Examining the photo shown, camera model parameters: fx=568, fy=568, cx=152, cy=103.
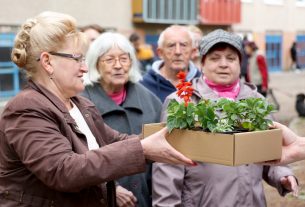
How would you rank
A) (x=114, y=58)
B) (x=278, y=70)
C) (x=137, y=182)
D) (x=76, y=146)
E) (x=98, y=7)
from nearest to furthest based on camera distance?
(x=76, y=146)
(x=137, y=182)
(x=114, y=58)
(x=98, y=7)
(x=278, y=70)

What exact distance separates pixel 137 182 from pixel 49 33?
148cm

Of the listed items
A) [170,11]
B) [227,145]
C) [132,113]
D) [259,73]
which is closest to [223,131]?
[227,145]

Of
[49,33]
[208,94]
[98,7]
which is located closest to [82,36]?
[49,33]

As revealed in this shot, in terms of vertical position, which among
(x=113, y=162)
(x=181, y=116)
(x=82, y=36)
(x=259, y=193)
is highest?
(x=82, y=36)

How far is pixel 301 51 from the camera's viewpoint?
31141mm

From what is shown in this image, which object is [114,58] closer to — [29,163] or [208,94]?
[208,94]

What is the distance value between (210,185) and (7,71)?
1381 centimetres

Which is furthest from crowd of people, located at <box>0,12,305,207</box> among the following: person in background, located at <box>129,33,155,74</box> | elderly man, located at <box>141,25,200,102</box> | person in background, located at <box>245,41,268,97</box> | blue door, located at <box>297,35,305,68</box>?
blue door, located at <box>297,35,305,68</box>

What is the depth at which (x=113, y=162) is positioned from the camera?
2215 mm

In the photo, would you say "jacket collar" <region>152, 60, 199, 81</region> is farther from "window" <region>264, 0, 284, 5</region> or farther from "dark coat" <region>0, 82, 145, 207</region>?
"window" <region>264, 0, 284, 5</region>

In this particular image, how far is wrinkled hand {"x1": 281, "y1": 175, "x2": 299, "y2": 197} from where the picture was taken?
9.86 ft

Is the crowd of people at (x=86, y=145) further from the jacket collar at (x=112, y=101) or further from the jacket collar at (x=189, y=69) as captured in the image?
the jacket collar at (x=189, y=69)

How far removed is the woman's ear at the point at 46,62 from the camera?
2383 millimetres

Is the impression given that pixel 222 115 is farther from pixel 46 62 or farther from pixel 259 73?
pixel 259 73
